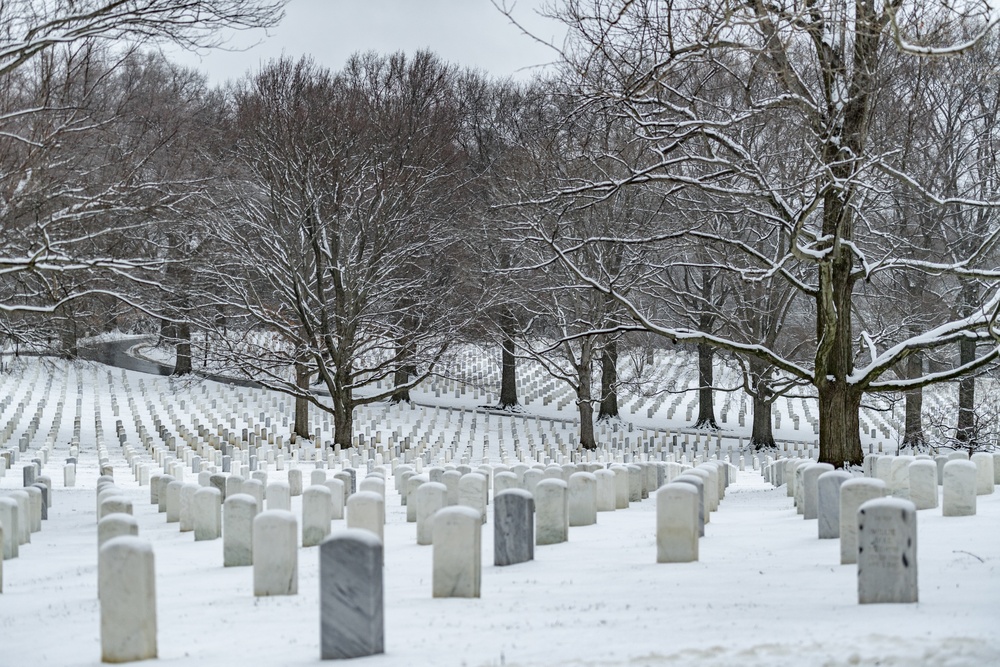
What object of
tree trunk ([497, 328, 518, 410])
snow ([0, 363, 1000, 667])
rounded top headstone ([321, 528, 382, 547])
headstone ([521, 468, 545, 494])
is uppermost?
tree trunk ([497, 328, 518, 410])

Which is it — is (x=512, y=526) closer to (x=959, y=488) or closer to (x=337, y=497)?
(x=337, y=497)

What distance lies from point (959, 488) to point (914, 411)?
17.8 m

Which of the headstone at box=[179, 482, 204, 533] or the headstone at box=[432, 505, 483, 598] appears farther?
the headstone at box=[179, 482, 204, 533]

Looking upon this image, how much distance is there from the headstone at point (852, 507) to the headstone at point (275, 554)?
11.9 feet

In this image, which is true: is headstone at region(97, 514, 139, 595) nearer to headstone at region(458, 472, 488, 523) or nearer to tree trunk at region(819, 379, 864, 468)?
headstone at region(458, 472, 488, 523)

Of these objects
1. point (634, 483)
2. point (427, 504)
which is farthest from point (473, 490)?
point (634, 483)

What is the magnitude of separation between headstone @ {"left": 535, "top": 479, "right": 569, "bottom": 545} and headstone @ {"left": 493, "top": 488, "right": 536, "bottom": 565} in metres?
1.00

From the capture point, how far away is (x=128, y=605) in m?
5.27

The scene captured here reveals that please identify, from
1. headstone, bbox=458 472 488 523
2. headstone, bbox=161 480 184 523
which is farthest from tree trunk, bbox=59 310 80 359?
headstone, bbox=458 472 488 523

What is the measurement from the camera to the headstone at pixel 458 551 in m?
6.34

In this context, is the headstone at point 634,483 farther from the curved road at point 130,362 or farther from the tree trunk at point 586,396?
the curved road at point 130,362

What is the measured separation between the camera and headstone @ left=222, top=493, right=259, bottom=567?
26.8 feet

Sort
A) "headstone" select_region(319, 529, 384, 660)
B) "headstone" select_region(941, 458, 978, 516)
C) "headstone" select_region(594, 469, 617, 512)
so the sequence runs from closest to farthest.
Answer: "headstone" select_region(319, 529, 384, 660) < "headstone" select_region(941, 458, 978, 516) < "headstone" select_region(594, 469, 617, 512)

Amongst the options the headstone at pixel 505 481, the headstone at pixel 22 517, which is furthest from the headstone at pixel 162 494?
the headstone at pixel 505 481
